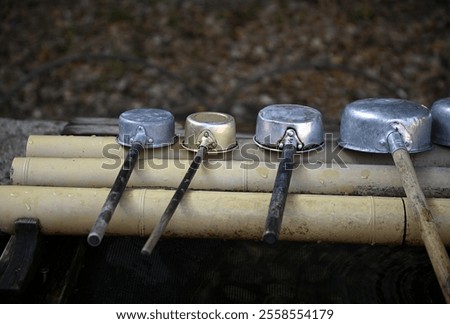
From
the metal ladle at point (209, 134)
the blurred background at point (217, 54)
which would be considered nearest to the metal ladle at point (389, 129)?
the metal ladle at point (209, 134)

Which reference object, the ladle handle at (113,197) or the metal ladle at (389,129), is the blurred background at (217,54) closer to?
the metal ladle at (389,129)

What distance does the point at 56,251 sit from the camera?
2.37 m

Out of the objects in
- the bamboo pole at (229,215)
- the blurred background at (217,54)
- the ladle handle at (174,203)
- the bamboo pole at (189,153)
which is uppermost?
the ladle handle at (174,203)

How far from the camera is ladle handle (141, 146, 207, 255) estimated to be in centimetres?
183

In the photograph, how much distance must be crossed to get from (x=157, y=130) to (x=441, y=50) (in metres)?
5.00

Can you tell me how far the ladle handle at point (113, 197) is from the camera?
1848 millimetres

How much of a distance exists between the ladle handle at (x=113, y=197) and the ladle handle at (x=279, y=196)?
1.71ft

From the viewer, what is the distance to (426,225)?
1.95 m

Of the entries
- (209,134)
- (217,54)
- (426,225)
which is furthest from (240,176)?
(217,54)

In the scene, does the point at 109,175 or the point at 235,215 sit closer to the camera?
the point at 235,215

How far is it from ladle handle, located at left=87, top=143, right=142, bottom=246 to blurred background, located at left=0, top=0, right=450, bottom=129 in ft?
10.7

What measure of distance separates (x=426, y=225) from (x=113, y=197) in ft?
3.51
